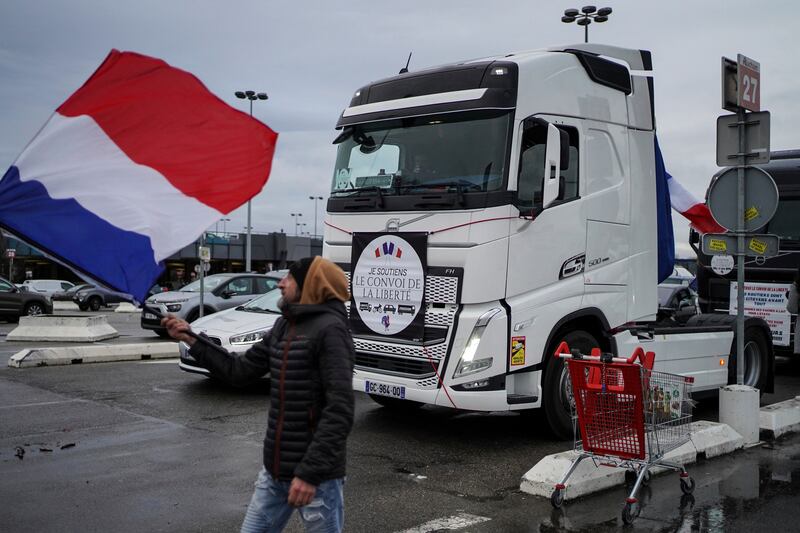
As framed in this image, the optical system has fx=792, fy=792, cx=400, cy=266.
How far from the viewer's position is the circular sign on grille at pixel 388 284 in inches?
292

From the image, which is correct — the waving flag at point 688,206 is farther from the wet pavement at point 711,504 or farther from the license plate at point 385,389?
the license plate at point 385,389

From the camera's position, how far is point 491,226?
7.15 m

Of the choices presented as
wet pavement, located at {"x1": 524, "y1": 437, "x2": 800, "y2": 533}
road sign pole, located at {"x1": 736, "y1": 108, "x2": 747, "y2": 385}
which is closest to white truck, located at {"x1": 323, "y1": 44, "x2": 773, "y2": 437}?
road sign pole, located at {"x1": 736, "y1": 108, "x2": 747, "y2": 385}

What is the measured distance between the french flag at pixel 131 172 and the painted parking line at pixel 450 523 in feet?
8.57

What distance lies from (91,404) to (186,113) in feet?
21.9

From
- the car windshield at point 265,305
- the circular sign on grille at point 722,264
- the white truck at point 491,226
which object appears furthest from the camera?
the car windshield at point 265,305

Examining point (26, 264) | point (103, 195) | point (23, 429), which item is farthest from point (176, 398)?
point (26, 264)

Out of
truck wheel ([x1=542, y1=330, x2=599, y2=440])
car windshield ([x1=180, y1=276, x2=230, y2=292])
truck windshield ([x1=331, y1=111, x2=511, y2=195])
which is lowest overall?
truck wheel ([x1=542, y1=330, x2=599, y2=440])

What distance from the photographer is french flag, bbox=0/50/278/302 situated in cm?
364

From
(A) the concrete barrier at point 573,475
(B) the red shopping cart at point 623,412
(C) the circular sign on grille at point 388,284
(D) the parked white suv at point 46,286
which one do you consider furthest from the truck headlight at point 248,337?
(D) the parked white suv at point 46,286

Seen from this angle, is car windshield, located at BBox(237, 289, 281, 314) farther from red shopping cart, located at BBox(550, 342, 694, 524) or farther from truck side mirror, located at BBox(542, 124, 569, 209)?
red shopping cart, located at BBox(550, 342, 694, 524)

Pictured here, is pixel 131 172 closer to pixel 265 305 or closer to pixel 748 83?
pixel 748 83

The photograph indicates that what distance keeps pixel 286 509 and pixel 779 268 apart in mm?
10847

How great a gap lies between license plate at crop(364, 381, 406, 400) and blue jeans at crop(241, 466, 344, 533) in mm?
3708
